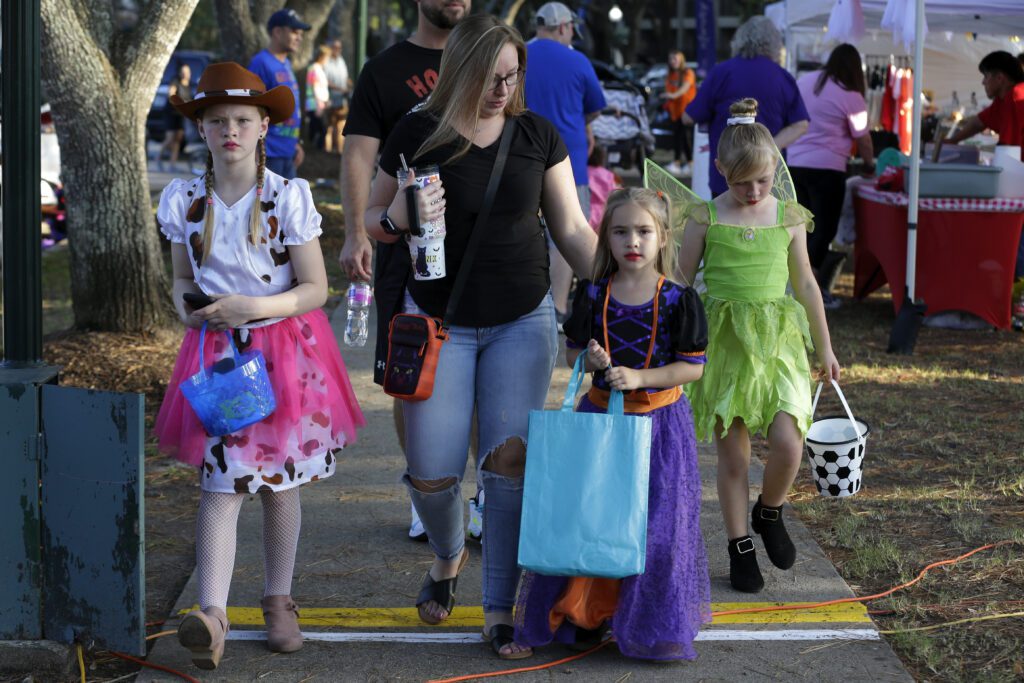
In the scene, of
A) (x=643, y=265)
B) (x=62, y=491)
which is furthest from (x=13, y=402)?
(x=643, y=265)

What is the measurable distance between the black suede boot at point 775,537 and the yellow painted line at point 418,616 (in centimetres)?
22

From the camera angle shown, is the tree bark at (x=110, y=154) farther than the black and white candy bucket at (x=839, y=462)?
Yes

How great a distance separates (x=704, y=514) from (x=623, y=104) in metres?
14.4

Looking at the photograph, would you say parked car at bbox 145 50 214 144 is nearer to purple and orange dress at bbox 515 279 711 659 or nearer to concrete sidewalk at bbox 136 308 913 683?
concrete sidewalk at bbox 136 308 913 683

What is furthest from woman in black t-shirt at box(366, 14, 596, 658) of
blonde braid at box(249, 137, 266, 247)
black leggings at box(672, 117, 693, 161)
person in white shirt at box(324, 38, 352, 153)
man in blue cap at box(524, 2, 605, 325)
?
black leggings at box(672, 117, 693, 161)

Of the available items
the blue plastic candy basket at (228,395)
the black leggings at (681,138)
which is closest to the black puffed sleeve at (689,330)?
the blue plastic candy basket at (228,395)

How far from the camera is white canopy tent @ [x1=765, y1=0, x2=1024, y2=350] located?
8508 mm

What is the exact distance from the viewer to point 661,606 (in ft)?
12.2

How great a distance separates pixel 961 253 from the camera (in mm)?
9047

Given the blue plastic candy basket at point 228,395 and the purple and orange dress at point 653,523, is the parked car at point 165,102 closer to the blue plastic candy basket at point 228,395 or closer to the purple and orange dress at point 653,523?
the blue plastic candy basket at point 228,395

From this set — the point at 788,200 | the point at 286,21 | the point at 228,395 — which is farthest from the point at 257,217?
the point at 286,21

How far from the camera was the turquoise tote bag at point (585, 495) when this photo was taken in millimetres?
3576

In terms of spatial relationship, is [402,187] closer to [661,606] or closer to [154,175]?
[661,606]

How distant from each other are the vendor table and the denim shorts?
5812 mm
